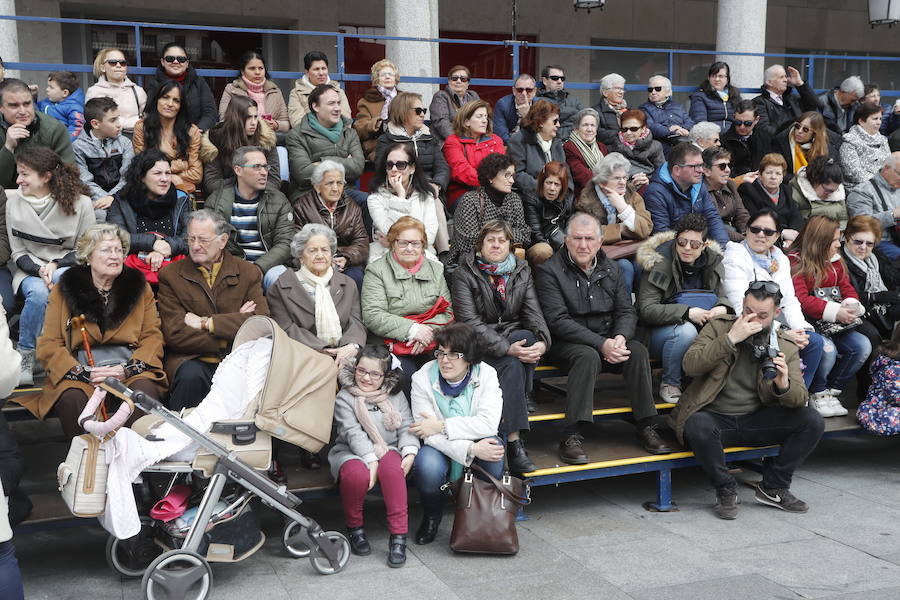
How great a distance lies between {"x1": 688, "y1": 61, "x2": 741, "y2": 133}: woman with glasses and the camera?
10.4 m

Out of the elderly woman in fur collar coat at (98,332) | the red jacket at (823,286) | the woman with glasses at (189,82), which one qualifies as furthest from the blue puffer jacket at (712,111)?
the elderly woman in fur collar coat at (98,332)

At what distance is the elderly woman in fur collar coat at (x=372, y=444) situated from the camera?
5191 millimetres

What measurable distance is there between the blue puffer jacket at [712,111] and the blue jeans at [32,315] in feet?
23.5

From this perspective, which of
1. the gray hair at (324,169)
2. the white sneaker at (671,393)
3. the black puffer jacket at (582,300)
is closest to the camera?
the black puffer jacket at (582,300)

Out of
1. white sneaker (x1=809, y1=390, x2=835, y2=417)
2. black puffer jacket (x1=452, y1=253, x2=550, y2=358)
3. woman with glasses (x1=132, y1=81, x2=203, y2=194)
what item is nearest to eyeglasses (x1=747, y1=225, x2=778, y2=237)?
white sneaker (x1=809, y1=390, x2=835, y2=417)

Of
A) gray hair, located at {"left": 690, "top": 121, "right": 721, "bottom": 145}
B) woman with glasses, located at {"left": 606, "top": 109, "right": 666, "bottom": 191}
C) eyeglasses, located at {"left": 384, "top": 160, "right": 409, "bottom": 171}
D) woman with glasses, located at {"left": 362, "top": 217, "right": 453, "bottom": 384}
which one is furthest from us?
woman with glasses, located at {"left": 606, "top": 109, "right": 666, "bottom": 191}

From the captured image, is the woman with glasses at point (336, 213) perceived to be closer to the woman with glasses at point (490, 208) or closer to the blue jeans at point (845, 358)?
the woman with glasses at point (490, 208)

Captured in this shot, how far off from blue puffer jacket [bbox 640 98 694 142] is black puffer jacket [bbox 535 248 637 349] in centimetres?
368

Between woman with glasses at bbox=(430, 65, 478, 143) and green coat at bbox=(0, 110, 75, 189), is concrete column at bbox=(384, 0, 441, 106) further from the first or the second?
green coat at bbox=(0, 110, 75, 189)

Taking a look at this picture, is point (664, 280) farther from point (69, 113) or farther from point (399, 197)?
point (69, 113)

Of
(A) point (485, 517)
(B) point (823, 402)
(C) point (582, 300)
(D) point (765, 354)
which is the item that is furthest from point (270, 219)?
(B) point (823, 402)

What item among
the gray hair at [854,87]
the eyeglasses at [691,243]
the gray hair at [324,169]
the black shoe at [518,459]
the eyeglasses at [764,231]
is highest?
the gray hair at [854,87]

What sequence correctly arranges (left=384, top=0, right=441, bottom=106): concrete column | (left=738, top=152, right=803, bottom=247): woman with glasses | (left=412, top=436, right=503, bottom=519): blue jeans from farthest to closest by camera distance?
(left=384, top=0, right=441, bottom=106): concrete column, (left=738, top=152, right=803, bottom=247): woman with glasses, (left=412, top=436, right=503, bottom=519): blue jeans

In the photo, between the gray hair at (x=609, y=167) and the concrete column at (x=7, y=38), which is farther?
the concrete column at (x=7, y=38)
